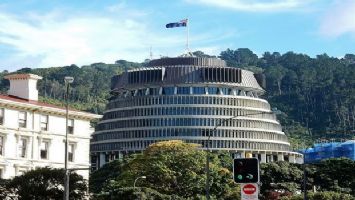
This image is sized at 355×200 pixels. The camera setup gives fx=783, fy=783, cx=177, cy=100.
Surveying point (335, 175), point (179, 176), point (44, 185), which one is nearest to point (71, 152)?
point (44, 185)

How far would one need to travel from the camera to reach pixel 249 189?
2920 centimetres

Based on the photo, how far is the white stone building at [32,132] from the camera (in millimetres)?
77688

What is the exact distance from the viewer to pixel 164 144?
132875 mm

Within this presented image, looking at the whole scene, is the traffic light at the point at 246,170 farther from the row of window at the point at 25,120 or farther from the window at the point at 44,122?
the window at the point at 44,122

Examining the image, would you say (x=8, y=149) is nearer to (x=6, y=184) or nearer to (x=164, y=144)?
(x=6, y=184)

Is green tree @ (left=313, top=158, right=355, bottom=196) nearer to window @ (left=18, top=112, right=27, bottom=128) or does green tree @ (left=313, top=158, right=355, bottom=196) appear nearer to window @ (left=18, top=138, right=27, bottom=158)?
window @ (left=18, top=138, right=27, bottom=158)

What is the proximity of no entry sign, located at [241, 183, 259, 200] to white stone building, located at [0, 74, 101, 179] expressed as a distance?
50.9 metres

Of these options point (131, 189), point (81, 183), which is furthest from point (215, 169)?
point (81, 183)

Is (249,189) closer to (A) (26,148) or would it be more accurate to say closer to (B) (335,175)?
(A) (26,148)

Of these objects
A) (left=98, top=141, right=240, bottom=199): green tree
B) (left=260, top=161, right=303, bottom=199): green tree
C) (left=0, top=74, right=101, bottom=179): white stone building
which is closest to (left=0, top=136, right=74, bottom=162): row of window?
(left=0, top=74, right=101, bottom=179): white stone building

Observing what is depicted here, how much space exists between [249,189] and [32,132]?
2140 inches

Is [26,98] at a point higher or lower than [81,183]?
higher

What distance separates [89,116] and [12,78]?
30.8 feet

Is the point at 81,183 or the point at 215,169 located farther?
the point at 215,169
